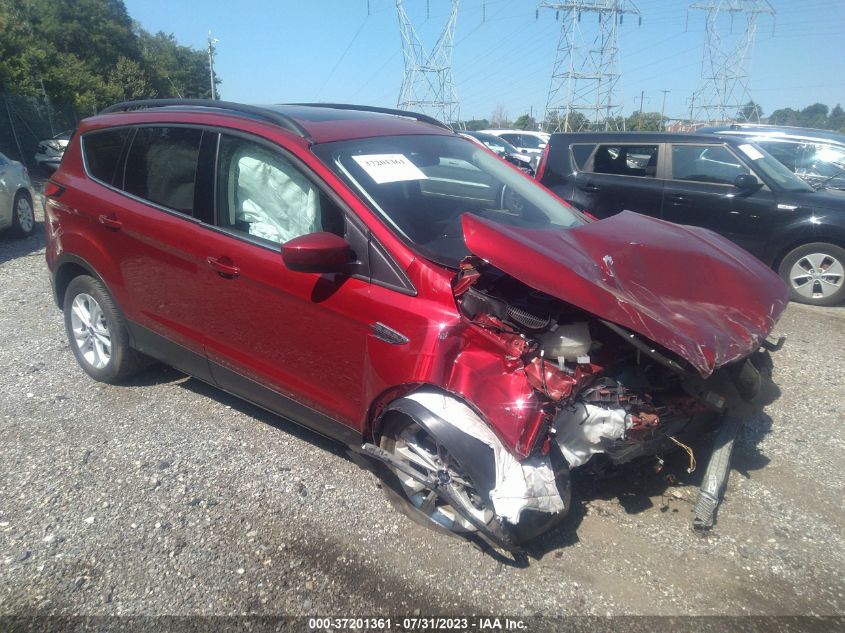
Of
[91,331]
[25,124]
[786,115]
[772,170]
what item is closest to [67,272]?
[91,331]

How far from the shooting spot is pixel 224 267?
336 cm

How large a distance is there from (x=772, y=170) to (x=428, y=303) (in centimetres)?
617


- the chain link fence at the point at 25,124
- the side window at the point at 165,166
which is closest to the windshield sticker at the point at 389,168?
the side window at the point at 165,166

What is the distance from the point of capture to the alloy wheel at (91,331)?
4383 mm

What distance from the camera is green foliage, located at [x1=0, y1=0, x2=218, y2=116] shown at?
21.6 m

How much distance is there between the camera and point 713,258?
126 inches

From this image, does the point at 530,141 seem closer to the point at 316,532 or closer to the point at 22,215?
the point at 22,215

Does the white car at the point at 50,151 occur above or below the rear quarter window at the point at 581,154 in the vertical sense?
below

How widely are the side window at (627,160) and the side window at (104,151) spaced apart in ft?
18.9

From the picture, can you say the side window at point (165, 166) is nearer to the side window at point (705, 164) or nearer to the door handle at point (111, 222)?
the door handle at point (111, 222)

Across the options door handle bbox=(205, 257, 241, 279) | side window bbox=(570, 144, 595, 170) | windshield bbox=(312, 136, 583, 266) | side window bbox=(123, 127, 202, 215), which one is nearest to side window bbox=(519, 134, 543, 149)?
side window bbox=(570, 144, 595, 170)

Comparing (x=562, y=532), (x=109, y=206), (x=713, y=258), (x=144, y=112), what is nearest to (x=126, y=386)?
(x=109, y=206)

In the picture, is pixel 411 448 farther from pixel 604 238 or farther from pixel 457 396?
pixel 604 238

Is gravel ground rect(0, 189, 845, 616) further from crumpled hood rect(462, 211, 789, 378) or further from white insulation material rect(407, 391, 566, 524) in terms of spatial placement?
crumpled hood rect(462, 211, 789, 378)
